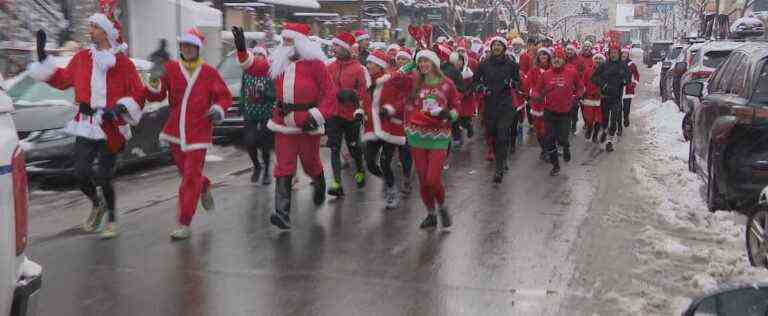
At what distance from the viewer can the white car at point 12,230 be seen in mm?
3369

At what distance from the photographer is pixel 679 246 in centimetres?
723

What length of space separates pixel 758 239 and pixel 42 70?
561cm

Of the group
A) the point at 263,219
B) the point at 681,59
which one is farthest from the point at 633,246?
the point at 681,59

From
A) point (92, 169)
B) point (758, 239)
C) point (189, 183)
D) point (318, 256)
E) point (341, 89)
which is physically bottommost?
point (318, 256)

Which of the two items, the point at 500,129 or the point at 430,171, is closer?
the point at 430,171

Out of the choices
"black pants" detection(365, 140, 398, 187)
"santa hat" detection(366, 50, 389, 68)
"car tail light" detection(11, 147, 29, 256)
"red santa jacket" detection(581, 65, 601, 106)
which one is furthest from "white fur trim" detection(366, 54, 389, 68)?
"car tail light" detection(11, 147, 29, 256)

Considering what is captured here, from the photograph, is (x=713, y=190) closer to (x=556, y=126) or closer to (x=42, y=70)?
(x=556, y=126)

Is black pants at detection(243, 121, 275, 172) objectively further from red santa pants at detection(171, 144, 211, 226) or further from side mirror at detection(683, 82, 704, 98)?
side mirror at detection(683, 82, 704, 98)

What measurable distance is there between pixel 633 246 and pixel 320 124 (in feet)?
9.31

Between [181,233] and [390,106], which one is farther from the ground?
[390,106]

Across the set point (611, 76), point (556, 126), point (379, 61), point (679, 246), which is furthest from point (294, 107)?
point (611, 76)

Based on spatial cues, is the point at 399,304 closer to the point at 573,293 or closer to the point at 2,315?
the point at 573,293

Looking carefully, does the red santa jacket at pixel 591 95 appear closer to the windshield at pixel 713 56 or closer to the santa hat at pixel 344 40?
the windshield at pixel 713 56

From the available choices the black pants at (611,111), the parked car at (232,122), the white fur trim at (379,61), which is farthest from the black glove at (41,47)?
the black pants at (611,111)
